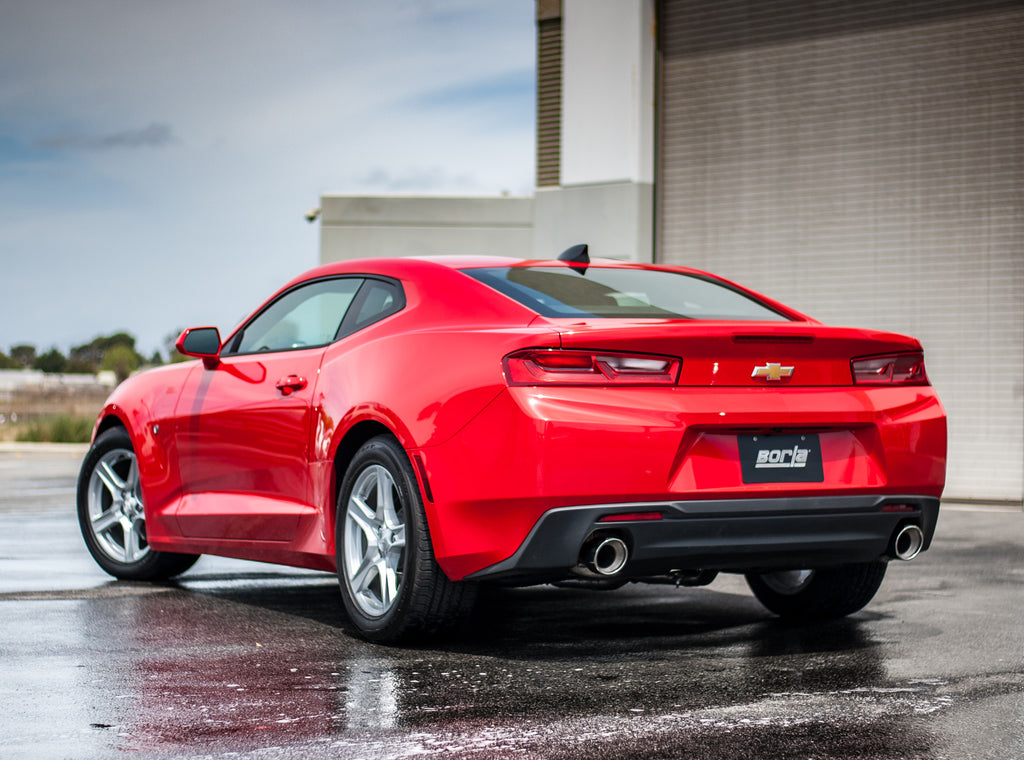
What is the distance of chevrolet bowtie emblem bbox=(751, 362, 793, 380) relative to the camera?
187 inches

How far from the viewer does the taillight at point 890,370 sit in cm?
502

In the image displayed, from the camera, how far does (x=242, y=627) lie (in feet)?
18.3

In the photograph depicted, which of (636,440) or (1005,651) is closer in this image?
(636,440)

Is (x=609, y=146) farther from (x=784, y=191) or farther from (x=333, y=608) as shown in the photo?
(x=333, y=608)

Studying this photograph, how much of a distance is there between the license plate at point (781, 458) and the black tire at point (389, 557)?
42.3 inches

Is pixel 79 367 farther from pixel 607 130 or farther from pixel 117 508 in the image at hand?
pixel 117 508

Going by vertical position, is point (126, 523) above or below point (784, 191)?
below

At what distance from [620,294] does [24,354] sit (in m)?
141

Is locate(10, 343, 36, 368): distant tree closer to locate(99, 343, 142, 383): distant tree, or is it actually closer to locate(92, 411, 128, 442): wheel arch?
locate(99, 343, 142, 383): distant tree

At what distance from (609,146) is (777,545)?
1200cm

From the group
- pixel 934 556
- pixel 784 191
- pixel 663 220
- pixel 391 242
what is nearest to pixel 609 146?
pixel 663 220

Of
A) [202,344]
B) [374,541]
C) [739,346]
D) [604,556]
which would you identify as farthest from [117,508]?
[739,346]

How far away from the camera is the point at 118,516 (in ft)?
23.3

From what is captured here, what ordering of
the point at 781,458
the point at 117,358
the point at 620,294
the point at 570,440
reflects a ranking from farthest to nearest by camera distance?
the point at 117,358, the point at 620,294, the point at 781,458, the point at 570,440
